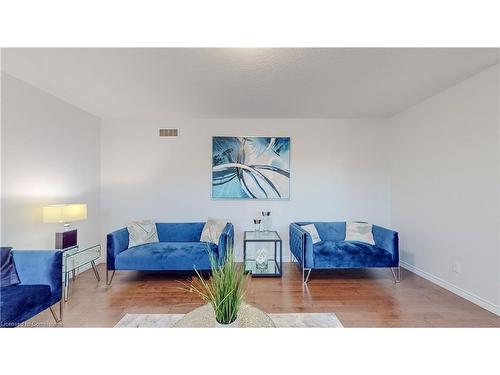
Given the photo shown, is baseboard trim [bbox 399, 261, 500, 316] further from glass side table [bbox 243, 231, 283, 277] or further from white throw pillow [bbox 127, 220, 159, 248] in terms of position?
white throw pillow [bbox 127, 220, 159, 248]

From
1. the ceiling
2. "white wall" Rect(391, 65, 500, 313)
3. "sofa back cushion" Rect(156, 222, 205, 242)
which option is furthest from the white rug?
the ceiling

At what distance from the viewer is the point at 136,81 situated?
2740 mm

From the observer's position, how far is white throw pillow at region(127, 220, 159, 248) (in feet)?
11.7

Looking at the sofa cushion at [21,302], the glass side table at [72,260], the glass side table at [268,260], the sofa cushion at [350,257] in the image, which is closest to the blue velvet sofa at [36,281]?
the sofa cushion at [21,302]

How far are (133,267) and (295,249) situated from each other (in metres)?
2.27

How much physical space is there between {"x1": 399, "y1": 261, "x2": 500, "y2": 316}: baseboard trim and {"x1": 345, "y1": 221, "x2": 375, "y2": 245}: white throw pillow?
2.40ft

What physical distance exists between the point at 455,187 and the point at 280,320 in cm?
259

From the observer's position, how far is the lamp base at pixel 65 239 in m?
2.97

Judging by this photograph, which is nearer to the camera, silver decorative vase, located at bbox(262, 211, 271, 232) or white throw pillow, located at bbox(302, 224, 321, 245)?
white throw pillow, located at bbox(302, 224, 321, 245)

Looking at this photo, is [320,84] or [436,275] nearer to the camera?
[320,84]

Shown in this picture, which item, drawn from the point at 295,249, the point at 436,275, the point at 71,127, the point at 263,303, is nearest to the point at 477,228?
the point at 436,275

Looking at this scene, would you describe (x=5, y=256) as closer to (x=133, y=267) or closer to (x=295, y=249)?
(x=133, y=267)

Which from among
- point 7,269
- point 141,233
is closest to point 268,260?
point 141,233

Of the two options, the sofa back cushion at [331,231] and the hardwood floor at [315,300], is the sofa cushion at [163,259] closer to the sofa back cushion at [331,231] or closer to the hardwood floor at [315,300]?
the hardwood floor at [315,300]
